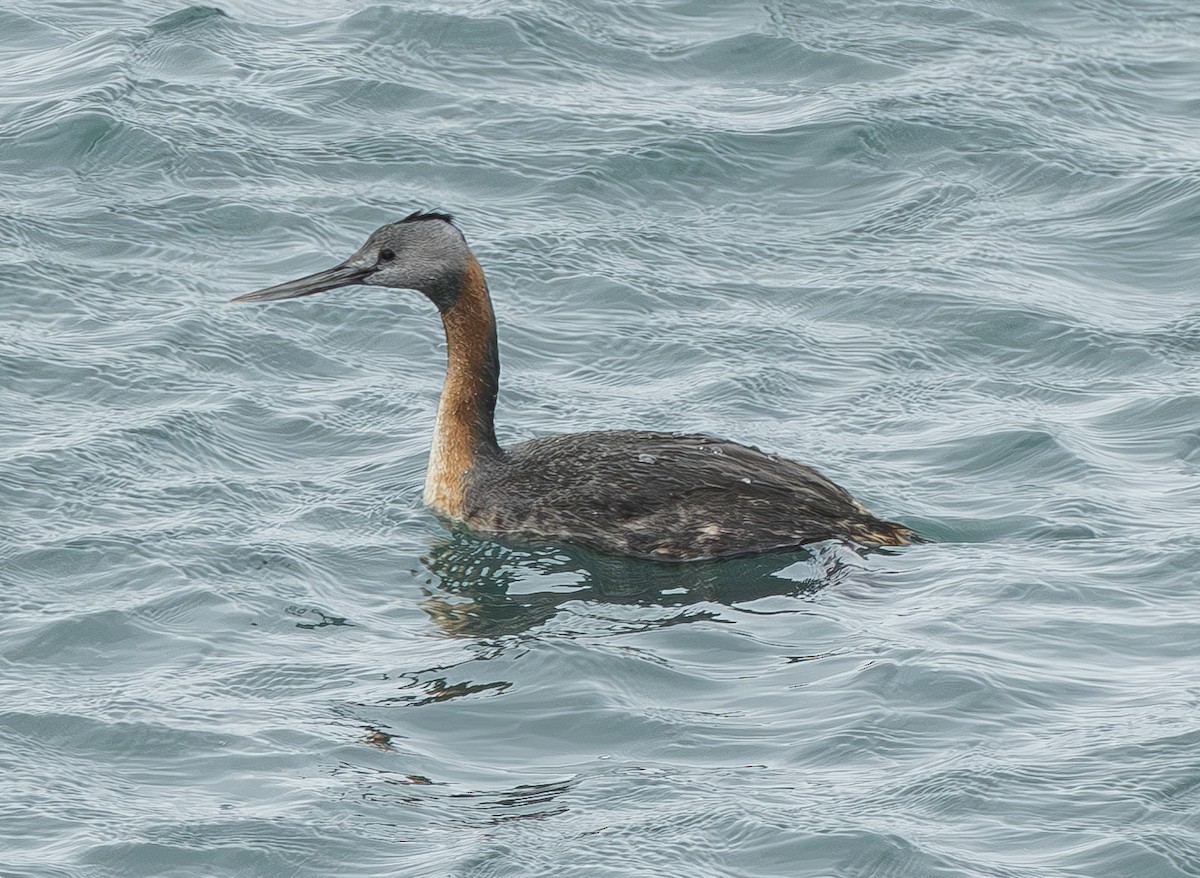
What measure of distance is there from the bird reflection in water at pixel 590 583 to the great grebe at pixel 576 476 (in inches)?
3.5

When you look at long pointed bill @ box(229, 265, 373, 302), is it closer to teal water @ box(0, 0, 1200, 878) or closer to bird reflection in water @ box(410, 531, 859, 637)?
teal water @ box(0, 0, 1200, 878)

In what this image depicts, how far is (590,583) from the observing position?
10438 mm

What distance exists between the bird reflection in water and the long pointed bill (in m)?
1.45

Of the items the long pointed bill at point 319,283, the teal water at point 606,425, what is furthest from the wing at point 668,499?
the long pointed bill at point 319,283

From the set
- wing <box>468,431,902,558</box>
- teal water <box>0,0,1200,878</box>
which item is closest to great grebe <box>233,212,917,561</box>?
wing <box>468,431,902,558</box>

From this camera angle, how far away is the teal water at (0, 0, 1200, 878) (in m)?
8.41

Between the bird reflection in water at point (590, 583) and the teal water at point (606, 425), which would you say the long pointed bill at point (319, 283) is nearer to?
the teal water at point (606, 425)

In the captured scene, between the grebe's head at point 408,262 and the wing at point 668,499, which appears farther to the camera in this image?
the grebe's head at point 408,262

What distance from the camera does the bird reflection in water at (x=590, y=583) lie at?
10039mm

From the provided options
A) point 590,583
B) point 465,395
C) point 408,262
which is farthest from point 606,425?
point 590,583

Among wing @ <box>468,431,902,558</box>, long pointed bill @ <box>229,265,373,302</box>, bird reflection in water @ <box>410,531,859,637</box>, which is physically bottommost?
bird reflection in water @ <box>410,531,859,637</box>

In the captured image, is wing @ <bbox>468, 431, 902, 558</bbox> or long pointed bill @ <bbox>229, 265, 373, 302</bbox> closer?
wing @ <bbox>468, 431, 902, 558</bbox>

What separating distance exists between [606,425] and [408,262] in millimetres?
1403

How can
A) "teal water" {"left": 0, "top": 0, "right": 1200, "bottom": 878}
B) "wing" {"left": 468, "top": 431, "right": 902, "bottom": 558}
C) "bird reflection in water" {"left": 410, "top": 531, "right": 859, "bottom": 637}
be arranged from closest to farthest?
"teal water" {"left": 0, "top": 0, "right": 1200, "bottom": 878} < "bird reflection in water" {"left": 410, "top": 531, "right": 859, "bottom": 637} < "wing" {"left": 468, "top": 431, "right": 902, "bottom": 558}
